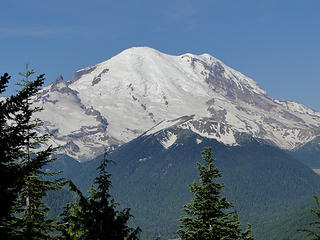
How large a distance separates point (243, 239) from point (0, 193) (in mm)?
27736

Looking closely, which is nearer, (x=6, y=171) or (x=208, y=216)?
(x=6, y=171)

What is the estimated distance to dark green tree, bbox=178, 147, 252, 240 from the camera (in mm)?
33281

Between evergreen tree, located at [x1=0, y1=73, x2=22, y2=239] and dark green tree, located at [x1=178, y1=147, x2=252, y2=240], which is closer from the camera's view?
evergreen tree, located at [x1=0, y1=73, x2=22, y2=239]

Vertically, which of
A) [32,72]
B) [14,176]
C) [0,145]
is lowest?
[14,176]

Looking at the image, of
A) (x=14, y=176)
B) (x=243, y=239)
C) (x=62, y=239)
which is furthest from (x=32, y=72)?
(x=243, y=239)

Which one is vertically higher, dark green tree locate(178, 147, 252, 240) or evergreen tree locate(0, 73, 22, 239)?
dark green tree locate(178, 147, 252, 240)

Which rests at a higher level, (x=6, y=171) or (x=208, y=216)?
(x=208, y=216)

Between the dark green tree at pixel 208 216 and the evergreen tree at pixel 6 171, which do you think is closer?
the evergreen tree at pixel 6 171

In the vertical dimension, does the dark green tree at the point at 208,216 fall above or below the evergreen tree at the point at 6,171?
above

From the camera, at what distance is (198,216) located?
34500mm

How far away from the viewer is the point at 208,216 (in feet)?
112

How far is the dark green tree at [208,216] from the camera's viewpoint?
33281 mm

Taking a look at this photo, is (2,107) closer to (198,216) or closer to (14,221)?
(14,221)

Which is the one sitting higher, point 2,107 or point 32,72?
point 32,72
